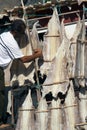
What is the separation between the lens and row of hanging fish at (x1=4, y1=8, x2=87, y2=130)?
22.5ft

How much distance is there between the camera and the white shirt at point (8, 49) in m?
7.11

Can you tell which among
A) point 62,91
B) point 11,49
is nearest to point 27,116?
point 62,91

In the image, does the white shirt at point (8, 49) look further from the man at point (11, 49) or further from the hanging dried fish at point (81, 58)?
the hanging dried fish at point (81, 58)

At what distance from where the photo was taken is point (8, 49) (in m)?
7.10

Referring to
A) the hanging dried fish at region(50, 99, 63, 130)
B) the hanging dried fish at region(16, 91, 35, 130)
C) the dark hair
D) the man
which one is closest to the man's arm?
the man

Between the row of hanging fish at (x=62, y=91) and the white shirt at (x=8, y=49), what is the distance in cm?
47

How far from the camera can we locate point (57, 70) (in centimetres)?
698

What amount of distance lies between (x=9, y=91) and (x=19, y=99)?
204mm

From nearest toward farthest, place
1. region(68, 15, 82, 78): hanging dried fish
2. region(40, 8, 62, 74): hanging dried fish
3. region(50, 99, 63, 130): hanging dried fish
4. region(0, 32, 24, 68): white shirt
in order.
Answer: region(50, 99, 63, 130): hanging dried fish < region(68, 15, 82, 78): hanging dried fish < region(0, 32, 24, 68): white shirt < region(40, 8, 62, 74): hanging dried fish

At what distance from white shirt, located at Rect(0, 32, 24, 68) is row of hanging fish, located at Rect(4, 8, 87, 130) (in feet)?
1.54

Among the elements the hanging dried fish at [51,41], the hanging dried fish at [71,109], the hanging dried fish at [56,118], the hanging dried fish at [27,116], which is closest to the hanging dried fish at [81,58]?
the hanging dried fish at [71,109]

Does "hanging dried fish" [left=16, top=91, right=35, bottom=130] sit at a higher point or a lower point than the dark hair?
lower

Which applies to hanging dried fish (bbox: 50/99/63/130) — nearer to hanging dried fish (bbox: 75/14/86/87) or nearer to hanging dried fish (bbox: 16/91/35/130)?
hanging dried fish (bbox: 16/91/35/130)

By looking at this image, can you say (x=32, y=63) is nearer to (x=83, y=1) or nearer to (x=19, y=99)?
(x=19, y=99)
